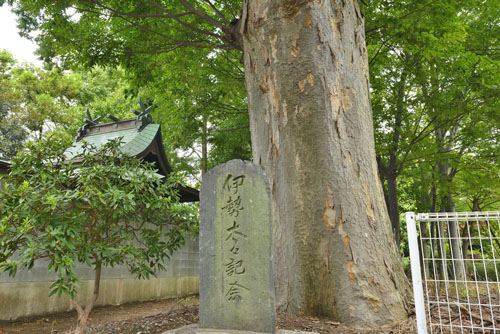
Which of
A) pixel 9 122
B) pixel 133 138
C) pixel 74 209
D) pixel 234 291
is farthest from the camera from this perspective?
pixel 9 122

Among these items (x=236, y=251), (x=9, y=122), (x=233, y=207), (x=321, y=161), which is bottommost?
(x=236, y=251)

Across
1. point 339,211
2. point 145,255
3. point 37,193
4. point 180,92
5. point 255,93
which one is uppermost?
point 180,92

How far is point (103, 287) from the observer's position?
8.05 meters

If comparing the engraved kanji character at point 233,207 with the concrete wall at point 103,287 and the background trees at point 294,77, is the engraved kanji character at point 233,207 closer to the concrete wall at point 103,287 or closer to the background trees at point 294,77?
the background trees at point 294,77

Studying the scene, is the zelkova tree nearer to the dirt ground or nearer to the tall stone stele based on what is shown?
the dirt ground

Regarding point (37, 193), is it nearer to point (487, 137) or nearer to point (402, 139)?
point (402, 139)

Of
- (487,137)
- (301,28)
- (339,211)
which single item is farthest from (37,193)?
(487,137)

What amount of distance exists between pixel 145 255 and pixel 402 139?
8737mm

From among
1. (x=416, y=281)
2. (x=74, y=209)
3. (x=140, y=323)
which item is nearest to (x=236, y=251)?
(x=416, y=281)

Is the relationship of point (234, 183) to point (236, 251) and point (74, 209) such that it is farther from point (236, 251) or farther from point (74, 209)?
point (74, 209)

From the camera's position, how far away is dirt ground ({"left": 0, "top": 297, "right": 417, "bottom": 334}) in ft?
12.1

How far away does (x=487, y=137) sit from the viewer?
1060 centimetres

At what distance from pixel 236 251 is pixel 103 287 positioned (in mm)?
5878

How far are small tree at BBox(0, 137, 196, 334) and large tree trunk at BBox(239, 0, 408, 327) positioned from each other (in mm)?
1665
